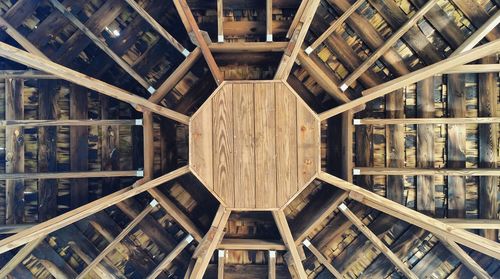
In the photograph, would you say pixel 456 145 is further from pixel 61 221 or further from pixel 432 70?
pixel 61 221

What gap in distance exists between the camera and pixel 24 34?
15.0ft

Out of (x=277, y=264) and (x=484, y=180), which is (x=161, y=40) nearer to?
(x=277, y=264)

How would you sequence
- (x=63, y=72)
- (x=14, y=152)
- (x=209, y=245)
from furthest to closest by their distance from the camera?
(x=14, y=152)
(x=209, y=245)
(x=63, y=72)

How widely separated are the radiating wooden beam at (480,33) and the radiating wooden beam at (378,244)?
2348 millimetres

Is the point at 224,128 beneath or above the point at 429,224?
above

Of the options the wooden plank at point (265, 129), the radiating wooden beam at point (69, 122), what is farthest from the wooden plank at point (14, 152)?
the wooden plank at point (265, 129)

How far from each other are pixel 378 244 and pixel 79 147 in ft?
13.5

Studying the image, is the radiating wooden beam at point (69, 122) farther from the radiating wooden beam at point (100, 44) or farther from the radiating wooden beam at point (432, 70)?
the radiating wooden beam at point (432, 70)

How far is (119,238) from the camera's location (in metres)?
4.35

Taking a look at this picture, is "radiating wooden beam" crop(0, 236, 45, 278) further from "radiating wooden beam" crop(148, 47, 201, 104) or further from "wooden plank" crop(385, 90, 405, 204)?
"wooden plank" crop(385, 90, 405, 204)

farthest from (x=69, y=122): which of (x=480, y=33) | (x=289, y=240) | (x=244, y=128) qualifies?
(x=480, y=33)

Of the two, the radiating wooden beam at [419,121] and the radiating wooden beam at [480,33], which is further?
the radiating wooden beam at [419,121]

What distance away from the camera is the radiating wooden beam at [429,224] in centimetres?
342

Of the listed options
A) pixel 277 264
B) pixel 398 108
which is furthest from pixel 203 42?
pixel 277 264
